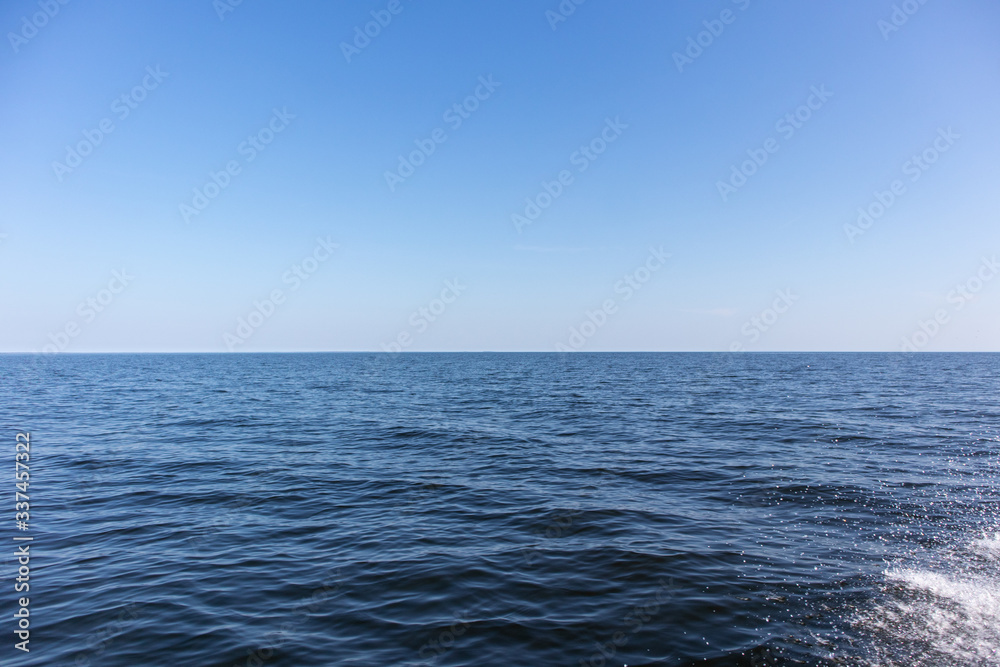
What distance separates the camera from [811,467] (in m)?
18.6

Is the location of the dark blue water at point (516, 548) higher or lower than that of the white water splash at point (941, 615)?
higher

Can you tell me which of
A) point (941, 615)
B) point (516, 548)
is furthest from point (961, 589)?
point (516, 548)

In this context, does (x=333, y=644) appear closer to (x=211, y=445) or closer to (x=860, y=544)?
(x=860, y=544)

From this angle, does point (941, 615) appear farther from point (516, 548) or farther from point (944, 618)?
point (516, 548)

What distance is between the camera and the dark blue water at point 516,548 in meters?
7.81

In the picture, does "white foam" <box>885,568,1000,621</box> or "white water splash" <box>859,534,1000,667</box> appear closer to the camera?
"white water splash" <box>859,534,1000,667</box>

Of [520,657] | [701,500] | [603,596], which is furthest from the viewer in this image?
[701,500]

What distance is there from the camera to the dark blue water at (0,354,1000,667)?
781 centimetres

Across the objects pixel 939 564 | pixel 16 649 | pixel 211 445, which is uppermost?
pixel 211 445

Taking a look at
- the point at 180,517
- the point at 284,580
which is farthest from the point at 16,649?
the point at 180,517

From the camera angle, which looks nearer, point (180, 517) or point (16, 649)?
point (16, 649)

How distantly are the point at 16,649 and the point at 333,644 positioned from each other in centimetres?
501

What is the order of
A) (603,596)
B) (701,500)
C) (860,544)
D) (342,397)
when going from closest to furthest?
(603,596)
(860,544)
(701,500)
(342,397)

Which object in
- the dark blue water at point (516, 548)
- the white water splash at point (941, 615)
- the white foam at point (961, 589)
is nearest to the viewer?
the white water splash at point (941, 615)
